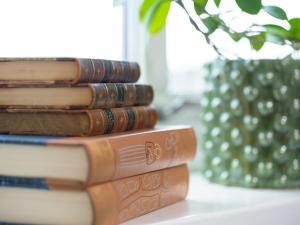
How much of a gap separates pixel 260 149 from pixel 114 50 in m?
0.32

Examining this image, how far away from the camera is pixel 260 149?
3.53ft

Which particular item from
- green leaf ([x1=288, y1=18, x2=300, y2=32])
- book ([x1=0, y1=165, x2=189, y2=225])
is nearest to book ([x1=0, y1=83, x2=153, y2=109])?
book ([x1=0, y1=165, x2=189, y2=225])

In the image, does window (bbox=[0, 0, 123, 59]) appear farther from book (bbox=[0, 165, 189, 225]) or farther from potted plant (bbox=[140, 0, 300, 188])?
book (bbox=[0, 165, 189, 225])

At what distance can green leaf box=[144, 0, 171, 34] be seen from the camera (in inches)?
38.2

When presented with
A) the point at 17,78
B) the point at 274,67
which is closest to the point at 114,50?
the point at 274,67

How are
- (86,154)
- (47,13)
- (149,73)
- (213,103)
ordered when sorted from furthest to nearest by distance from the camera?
(149,73), (213,103), (47,13), (86,154)

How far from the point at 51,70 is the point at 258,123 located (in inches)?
17.2

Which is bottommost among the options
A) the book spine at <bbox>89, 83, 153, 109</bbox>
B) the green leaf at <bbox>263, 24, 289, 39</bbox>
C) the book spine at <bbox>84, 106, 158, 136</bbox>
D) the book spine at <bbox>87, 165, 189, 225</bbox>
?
the book spine at <bbox>87, 165, 189, 225</bbox>

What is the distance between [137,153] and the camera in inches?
31.0

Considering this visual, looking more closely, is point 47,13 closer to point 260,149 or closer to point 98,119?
point 98,119

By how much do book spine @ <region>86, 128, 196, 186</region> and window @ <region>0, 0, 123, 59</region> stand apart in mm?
266

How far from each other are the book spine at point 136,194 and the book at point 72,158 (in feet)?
0.04

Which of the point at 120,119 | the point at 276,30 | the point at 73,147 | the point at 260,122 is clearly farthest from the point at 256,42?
the point at 73,147

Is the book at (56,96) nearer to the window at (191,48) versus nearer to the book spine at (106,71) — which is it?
the book spine at (106,71)
